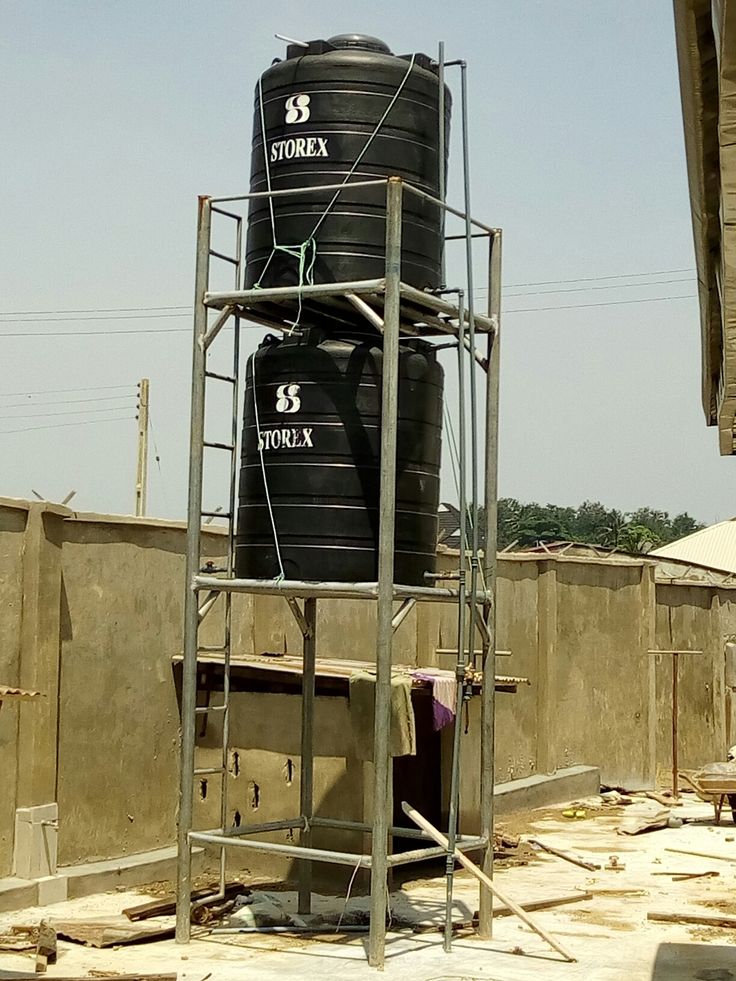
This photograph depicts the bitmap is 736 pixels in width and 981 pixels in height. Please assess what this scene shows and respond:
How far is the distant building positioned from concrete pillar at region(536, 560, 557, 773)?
11407 mm

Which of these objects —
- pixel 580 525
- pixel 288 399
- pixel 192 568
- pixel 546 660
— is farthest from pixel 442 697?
pixel 580 525

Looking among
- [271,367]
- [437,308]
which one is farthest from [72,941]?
[437,308]

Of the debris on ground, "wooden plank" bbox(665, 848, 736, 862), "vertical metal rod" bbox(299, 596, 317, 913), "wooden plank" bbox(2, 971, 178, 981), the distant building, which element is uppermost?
the distant building

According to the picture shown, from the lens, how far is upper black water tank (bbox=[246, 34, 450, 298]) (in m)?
10.9

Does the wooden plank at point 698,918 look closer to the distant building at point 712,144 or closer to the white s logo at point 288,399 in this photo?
the distant building at point 712,144

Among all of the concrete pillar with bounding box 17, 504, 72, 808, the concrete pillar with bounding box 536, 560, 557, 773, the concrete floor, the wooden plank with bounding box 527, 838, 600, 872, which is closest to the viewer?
the concrete floor

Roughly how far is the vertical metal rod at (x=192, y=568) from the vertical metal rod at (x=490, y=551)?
220cm

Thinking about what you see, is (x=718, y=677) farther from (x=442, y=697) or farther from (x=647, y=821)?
(x=442, y=697)

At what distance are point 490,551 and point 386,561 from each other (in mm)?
1482

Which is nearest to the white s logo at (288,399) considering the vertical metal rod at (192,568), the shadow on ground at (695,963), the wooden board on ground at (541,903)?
the vertical metal rod at (192,568)

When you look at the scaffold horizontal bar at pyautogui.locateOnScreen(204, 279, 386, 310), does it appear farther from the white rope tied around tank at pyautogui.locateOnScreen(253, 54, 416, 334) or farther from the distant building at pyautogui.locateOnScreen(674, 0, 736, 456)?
the distant building at pyautogui.locateOnScreen(674, 0, 736, 456)

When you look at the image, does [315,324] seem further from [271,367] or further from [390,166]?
[390,166]

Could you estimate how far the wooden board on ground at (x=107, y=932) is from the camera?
10234 mm

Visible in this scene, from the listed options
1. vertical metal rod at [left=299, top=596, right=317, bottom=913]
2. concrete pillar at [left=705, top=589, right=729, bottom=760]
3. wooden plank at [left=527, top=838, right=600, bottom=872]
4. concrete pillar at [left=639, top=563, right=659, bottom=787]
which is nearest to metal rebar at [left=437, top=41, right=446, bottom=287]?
vertical metal rod at [left=299, top=596, right=317, bottom=913]
